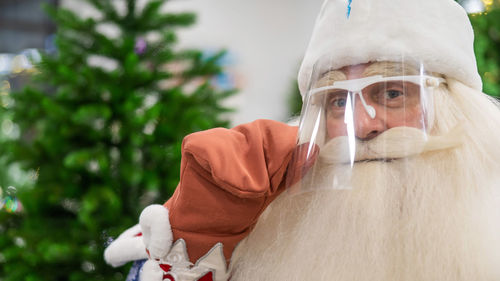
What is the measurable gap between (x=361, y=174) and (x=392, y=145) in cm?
5

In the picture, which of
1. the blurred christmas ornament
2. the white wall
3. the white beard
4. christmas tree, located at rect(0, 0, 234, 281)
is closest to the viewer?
the white beard

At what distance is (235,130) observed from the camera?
26.2 inches

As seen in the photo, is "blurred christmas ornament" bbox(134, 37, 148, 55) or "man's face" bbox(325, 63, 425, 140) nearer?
"man's face" bbox(325, 63, 425, 140)

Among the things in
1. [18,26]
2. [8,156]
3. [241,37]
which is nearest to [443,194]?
[8,156]

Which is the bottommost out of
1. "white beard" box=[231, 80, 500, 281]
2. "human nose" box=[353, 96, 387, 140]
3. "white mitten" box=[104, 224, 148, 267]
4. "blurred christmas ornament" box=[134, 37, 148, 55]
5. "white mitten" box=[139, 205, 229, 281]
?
"white mitten" box=[104, 224, 148, 267]

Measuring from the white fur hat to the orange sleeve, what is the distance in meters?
0.15

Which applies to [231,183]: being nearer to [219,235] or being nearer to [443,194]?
[219,235]

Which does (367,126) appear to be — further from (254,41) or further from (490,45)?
(254,41)

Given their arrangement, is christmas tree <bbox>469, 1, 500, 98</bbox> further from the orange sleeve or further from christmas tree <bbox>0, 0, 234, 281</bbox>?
the orange sleeve

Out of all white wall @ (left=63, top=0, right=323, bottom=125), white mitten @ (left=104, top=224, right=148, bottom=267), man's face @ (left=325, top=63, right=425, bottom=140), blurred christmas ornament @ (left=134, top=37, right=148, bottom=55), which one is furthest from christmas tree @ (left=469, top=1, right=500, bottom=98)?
white wall @ (left=63, top=0, right=323, bottom=125)

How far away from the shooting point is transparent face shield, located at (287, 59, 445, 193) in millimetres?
594

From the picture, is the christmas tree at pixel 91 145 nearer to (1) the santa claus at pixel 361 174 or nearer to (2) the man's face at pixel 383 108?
(1) the santa claus at pixel 361 174

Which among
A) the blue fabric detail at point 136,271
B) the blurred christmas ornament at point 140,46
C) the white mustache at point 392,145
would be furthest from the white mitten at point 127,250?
the blurred christmas ornament at point 140,46

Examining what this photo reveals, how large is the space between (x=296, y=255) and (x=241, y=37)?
2202mm
